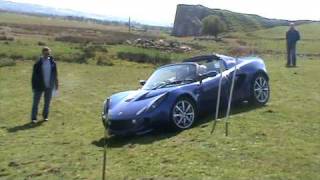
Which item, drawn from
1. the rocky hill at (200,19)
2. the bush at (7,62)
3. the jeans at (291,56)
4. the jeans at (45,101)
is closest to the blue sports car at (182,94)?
the jeans at (45,101)

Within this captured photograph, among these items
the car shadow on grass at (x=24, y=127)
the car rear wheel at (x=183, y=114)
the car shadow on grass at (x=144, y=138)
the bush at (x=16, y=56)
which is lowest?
the car shadow on grass at (x=24, y=127)

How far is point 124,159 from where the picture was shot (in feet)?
31.4

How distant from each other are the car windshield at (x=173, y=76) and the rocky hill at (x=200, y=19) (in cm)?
14316

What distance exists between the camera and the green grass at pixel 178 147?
8.41 meters

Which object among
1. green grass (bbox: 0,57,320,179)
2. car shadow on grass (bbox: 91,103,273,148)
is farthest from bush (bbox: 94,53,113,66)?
car shadow on grass (bbox: 91,103,273,148)

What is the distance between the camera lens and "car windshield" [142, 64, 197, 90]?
1216cm

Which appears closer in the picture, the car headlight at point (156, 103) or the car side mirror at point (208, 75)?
the car headlight at point (156, 103)

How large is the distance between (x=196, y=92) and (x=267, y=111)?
201cm

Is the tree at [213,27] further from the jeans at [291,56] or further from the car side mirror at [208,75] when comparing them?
the car side mirror at [208,75]

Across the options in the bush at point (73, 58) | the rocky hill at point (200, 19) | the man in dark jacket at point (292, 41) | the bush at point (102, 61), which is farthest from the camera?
the rocky hill at point (200, 19)

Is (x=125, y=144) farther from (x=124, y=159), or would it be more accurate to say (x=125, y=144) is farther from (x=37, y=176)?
(x=37, y=176)

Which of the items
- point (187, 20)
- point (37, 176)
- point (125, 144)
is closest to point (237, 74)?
point (125, 144)

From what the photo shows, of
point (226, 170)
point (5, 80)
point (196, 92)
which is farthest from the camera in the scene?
point (5, 80)

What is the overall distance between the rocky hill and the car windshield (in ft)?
470
